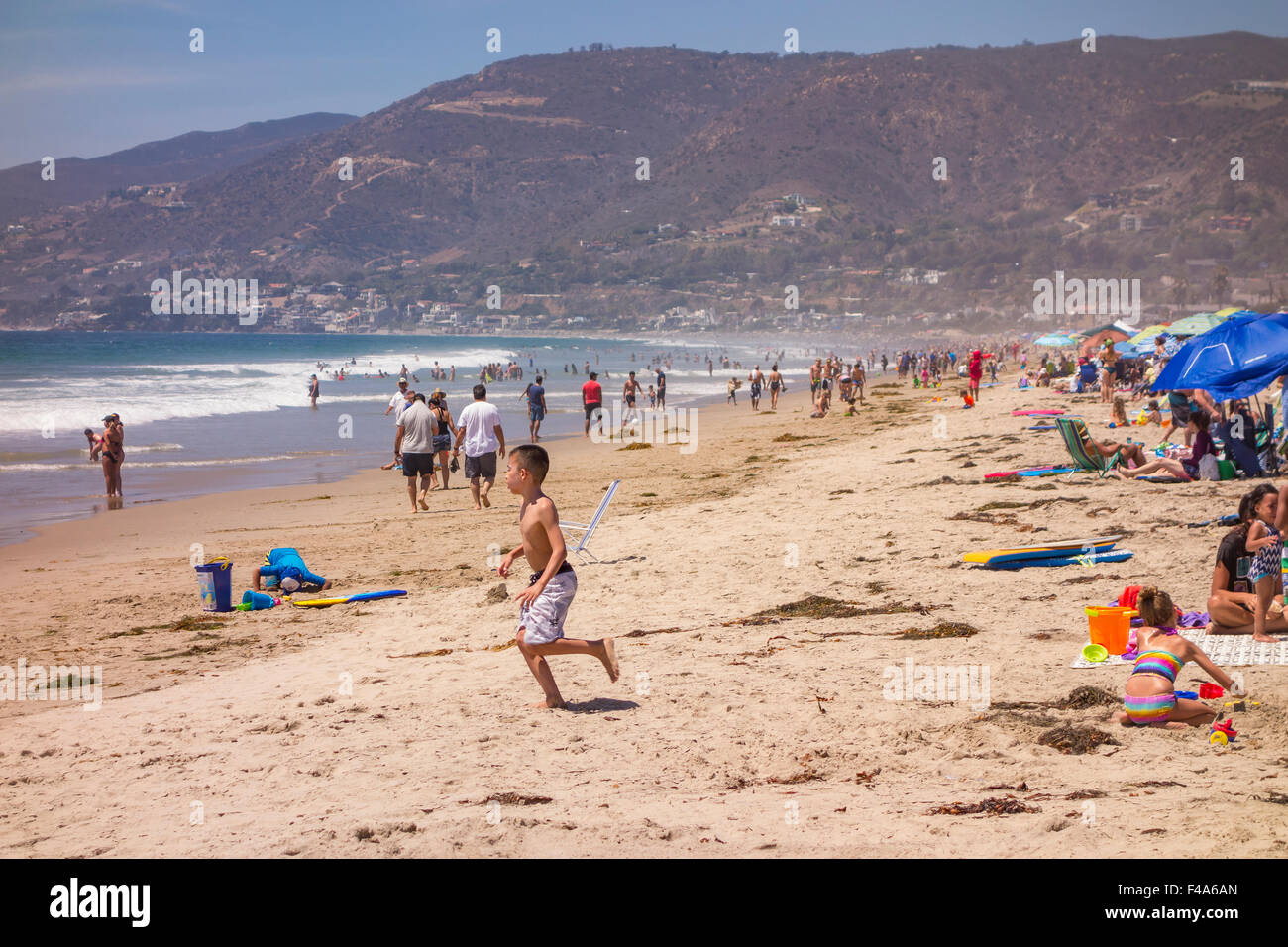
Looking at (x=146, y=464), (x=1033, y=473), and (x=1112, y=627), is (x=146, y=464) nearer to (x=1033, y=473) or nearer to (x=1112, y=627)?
(x=1033, y=473)

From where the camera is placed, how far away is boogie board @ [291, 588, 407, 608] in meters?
8.43

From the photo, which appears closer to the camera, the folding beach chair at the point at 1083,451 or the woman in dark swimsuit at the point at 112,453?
the folding beach chair at the point at 1083,451

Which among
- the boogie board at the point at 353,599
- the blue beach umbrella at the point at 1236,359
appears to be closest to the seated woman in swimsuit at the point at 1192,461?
the blue beach umbrella at the point at 1236,359

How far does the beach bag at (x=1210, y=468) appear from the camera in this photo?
10.9 meters

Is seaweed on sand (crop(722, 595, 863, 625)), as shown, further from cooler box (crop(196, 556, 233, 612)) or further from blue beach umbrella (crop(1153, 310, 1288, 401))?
blue beach umbrella (crop(1153, 310, 1288, 401))

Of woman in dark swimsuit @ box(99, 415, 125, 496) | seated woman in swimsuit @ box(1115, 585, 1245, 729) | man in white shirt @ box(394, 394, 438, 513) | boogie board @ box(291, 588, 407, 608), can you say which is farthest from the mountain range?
seated woman in swimsuit @ box(1115, 585, 1245, 729)

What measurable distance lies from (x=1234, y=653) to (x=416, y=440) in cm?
940

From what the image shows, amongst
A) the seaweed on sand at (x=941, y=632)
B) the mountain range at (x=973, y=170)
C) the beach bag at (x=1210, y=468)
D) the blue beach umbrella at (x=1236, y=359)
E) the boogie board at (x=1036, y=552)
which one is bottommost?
the seaweed on sand at (x=941, y=632)

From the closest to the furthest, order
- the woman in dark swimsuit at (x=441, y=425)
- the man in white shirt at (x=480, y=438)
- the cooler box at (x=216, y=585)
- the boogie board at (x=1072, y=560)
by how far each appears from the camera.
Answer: the boogie board at (x=1072, y=560), the cooler box at (x=216, y=585), the man in white shirt at (x=480, y=438), the woman in dark swimsuit at (x=441, y=425)

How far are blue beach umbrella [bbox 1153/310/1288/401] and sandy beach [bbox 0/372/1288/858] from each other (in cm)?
103

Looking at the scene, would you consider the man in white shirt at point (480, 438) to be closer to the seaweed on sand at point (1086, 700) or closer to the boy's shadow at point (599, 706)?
the boy's shadow at point (599, 706)

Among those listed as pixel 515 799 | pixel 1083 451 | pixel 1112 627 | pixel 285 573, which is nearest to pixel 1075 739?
pixel 1112 627

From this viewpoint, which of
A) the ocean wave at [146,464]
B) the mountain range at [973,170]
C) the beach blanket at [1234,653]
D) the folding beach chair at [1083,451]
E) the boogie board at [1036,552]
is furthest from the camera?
the mountain range at [973,170]

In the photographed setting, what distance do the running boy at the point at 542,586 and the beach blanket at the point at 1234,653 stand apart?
2.62 metres
